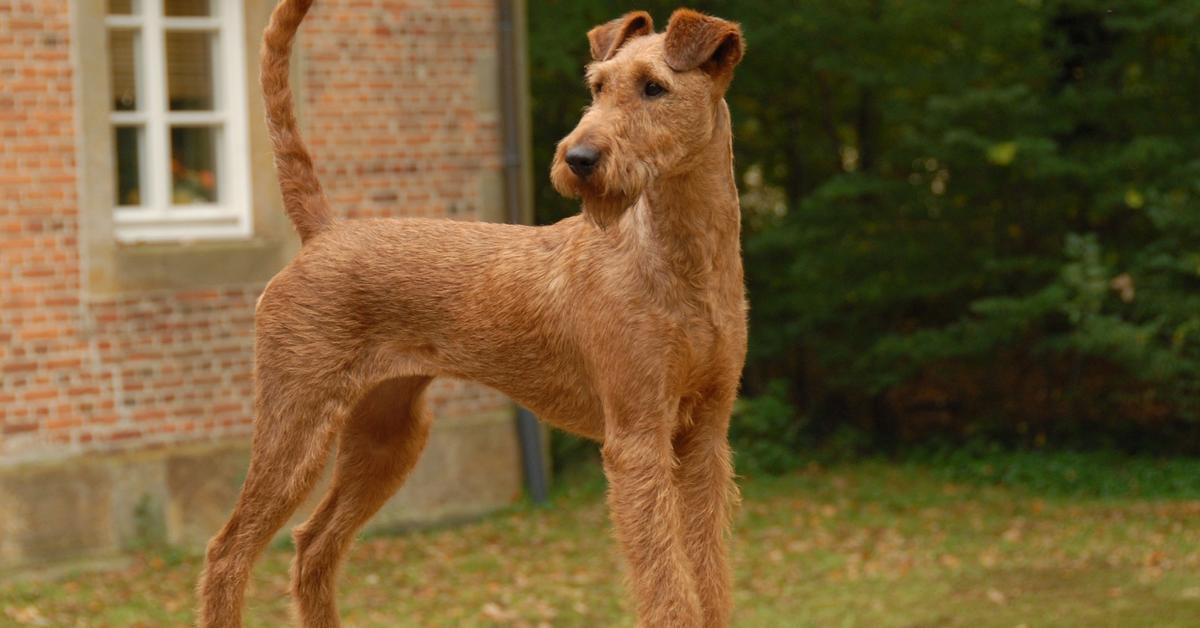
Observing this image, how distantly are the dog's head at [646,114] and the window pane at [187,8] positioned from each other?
5.81 meters

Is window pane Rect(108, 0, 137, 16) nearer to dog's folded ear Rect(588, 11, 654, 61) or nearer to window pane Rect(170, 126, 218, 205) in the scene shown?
window pane Rect(170, 126, 218, 205)

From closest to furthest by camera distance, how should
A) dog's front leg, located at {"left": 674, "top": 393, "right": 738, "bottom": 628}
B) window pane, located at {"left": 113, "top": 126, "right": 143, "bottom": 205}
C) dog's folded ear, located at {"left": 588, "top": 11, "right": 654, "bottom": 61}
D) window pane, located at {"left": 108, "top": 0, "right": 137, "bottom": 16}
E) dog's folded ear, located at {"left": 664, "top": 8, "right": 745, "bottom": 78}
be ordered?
dog's folded ear, located at {"left": 664, "top": 8, "right": 745, "bottom": 78} → dog's folded ear, located at {"left": 588, "top": 11, "right": 654, "bottom": 61} → dog's front leg, located at {"left": 674, "top": 393, "right": 738, "bottom": 628} → window pane, located at {"left": 108, "top": 0, "right": 137, "bottom": 16} → window pane, located at {"left": 113, "top": 126, "right": 143, "bottom": 205}

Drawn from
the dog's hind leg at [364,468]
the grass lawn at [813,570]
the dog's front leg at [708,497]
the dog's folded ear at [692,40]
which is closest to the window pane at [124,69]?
the grass lawn at [813,570]

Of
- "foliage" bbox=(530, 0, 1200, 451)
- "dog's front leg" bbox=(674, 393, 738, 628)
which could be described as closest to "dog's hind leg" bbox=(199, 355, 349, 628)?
"dog's front leg" bbox=(674, 393, 738, 628)

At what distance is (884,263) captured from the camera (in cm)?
1131

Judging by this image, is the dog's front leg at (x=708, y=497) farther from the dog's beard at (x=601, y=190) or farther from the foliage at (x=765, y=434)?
the foliage at (x=765, y=434)

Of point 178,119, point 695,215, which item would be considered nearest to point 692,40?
point 695,215

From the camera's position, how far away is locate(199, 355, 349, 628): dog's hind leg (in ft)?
13.5

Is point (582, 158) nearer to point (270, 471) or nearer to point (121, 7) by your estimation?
point (270, 471)

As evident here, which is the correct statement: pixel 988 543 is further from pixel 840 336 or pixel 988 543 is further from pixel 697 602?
pixel 697 602

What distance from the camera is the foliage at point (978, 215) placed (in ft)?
32.6

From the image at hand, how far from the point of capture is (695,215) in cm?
373

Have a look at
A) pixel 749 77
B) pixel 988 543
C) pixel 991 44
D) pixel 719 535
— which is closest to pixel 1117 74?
pixel 991 44

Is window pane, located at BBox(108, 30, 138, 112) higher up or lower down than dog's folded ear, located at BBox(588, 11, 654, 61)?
higher up
